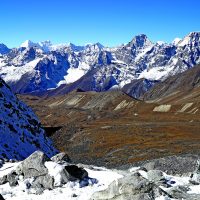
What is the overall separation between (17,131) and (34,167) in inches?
603

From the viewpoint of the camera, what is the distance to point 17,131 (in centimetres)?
3925

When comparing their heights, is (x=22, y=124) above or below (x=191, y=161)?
above

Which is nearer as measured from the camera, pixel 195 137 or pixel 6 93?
pixel 6 93

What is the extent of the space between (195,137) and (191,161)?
4564 centimetres

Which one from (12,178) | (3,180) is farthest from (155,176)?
(3,180)

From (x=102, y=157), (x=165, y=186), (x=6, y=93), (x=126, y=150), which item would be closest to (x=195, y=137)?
(x=126, y=150)

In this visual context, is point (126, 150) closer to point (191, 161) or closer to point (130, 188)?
point (191, 161)

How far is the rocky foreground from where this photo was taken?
65.6 feet

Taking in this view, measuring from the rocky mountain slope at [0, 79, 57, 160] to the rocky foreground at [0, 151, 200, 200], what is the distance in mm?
10080

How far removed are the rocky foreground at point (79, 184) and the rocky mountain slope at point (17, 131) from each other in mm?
10080

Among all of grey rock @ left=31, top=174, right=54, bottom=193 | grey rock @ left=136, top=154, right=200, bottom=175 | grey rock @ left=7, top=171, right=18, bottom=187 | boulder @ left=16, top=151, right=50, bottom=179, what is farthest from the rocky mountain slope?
grey rock @ left=136, top=154, right=200, bottom=175

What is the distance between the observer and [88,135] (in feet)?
386

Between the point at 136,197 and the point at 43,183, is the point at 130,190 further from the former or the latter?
the point at 43,183

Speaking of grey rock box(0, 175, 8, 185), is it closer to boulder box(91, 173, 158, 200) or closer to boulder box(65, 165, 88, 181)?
boulder box(65, 165, 88, 181)
